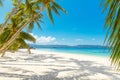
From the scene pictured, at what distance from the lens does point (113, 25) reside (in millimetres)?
1690

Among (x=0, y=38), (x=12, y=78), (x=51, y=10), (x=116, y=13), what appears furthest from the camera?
(x=0, y=38)

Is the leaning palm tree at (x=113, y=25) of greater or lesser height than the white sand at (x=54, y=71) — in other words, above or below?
above

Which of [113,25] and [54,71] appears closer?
[113,25]

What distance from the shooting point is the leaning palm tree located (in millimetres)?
1668

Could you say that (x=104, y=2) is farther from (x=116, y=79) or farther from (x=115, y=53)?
(x=116, y=79)

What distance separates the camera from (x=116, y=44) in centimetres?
171

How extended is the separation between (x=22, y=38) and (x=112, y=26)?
18.8 meters

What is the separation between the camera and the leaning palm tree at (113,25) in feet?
5.47

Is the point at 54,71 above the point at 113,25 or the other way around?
the other way around

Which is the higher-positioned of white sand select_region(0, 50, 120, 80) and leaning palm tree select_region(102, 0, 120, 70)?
leaning palm tree select_region(102, 0, 120, 70)

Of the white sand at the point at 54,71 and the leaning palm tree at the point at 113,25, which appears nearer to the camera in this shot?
the leaning palm tree at the point at 113,25

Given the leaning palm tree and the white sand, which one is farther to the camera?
the white sand

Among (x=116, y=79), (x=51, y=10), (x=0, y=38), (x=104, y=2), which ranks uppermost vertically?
(x=104, y=2)

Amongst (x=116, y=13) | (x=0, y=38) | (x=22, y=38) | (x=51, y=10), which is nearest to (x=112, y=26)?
(x=116, y=13)
